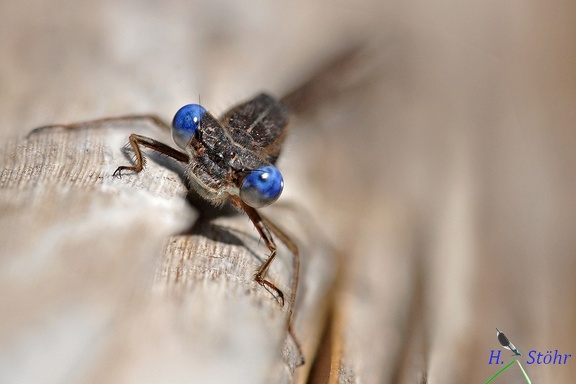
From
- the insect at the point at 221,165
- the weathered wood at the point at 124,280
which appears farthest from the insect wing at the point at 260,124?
the weathered wood at the point at 124,280

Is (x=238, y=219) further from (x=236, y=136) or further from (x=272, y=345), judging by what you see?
(x=272, y=345)

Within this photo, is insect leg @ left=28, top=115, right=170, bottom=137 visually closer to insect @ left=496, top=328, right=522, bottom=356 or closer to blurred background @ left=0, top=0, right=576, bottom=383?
blurred background @ left=0, top=0, right=576, bottom=383

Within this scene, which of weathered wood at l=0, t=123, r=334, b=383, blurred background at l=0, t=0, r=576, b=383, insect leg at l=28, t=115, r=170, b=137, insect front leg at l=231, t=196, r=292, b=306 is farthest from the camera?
blurred background at l=0, t=0, r=576, b=383

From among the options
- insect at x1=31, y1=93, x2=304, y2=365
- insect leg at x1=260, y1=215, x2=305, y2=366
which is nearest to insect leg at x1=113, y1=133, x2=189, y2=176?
insect at x1=31, y1=93, x2=304, y2=365

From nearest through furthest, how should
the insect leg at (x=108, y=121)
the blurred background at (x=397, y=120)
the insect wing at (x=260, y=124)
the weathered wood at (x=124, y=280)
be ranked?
Answer: the weathered wood at (x=124, y=280)
the insect leg at (x=108, y=121)
the blurred background at (x=397, y=120)
the insect wing at (x=260, y=124)

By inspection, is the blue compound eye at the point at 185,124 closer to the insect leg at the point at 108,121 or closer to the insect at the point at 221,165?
the insect at the point at 221,165

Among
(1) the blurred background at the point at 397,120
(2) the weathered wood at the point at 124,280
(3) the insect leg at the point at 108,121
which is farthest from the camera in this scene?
Answer: (1) the blurred background at the point at 397,120
